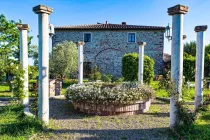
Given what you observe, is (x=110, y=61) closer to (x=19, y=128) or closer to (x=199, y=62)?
(x=199, y=62)

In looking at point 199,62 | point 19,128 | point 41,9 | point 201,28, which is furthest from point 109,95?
point 201,28

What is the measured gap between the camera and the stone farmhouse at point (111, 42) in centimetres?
2086

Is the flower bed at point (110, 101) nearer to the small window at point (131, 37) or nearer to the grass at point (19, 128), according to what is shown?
the grass at point (19, 128)

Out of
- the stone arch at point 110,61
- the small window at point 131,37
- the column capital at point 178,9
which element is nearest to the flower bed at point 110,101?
the column capital at point 178,9

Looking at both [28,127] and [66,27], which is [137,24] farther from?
[28,127]

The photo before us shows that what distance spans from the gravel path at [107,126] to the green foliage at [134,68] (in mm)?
7135

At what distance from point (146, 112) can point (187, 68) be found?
1060 centimetres

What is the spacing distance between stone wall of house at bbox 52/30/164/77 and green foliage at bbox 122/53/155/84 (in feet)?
21.1

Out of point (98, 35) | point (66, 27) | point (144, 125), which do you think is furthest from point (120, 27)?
point (144, 125)

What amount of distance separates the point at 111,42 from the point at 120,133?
17.1 m

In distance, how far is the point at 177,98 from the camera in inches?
190

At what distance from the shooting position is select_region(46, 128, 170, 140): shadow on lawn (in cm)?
455

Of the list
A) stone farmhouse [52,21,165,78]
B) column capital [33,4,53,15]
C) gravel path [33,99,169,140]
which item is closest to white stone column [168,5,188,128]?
gravel path [33,99,169,140]

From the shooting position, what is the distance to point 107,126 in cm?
538
